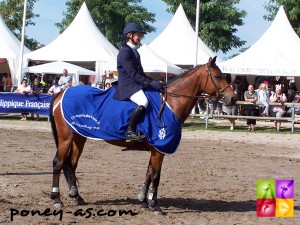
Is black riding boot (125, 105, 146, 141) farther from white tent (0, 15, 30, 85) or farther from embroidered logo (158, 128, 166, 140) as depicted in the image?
white tent (0, 15, 30, 85)

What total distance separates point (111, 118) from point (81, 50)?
26665 millimetres

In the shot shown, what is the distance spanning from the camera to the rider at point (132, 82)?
367 inches

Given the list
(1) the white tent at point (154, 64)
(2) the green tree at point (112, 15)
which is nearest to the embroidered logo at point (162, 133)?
(1) the white tent at point (154, 64)

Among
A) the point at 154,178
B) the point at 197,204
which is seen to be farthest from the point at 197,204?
the point at 154,178

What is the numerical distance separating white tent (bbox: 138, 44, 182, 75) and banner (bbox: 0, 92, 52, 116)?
307 inches

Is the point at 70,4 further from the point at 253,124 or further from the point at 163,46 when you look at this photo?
the point at 253,124

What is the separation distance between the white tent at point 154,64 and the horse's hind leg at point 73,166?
21690 mm

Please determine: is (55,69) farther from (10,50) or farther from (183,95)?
(183,95)

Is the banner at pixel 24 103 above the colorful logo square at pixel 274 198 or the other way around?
above

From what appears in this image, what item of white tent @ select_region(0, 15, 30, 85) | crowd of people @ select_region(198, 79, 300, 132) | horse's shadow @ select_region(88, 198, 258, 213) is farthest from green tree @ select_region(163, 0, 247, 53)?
horse's shadow @ select_region(88, 198, 258, 213)

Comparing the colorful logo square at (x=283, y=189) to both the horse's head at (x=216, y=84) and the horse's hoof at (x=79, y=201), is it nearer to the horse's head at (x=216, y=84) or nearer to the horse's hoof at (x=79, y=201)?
the horse's head at (x=216, y=84)

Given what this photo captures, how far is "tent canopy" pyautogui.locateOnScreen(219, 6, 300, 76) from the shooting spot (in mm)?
30156

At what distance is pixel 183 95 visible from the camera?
31.7 feet

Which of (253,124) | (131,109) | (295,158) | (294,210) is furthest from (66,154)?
(253,124)
